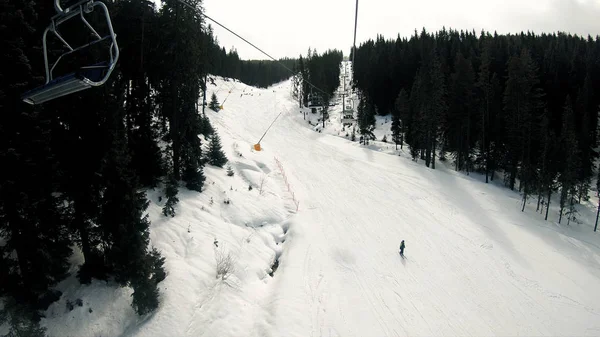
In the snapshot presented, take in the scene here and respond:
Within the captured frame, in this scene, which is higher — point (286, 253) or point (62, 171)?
point (62, 171)

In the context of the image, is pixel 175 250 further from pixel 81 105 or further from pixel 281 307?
pixel 81 105

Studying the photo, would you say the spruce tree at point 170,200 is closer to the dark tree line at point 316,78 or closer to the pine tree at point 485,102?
the pine tree at point 485,102

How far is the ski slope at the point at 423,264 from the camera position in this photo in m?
15.0

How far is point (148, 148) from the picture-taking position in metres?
19.0

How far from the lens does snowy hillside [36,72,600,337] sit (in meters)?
12.5

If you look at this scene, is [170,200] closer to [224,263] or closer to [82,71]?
[224,263]

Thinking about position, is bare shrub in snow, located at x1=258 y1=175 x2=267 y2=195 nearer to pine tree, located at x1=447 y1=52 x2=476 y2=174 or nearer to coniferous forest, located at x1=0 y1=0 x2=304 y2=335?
coniferous forest, located at x1=0 y1=0 x2=304 y2=335

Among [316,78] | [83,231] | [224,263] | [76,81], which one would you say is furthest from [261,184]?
[316,78]

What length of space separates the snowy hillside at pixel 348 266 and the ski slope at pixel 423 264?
92mm

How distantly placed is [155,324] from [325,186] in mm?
22743

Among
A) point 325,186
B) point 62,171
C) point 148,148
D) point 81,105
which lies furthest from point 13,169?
point 325,186

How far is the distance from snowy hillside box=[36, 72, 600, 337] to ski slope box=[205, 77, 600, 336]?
92 millimetres

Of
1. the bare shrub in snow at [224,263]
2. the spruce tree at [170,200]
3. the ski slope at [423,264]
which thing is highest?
the spruce tree at [170,200]

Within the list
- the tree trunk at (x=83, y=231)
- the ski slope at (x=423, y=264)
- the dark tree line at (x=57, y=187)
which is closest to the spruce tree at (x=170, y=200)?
the dark tree line at (x=57, y=187)
